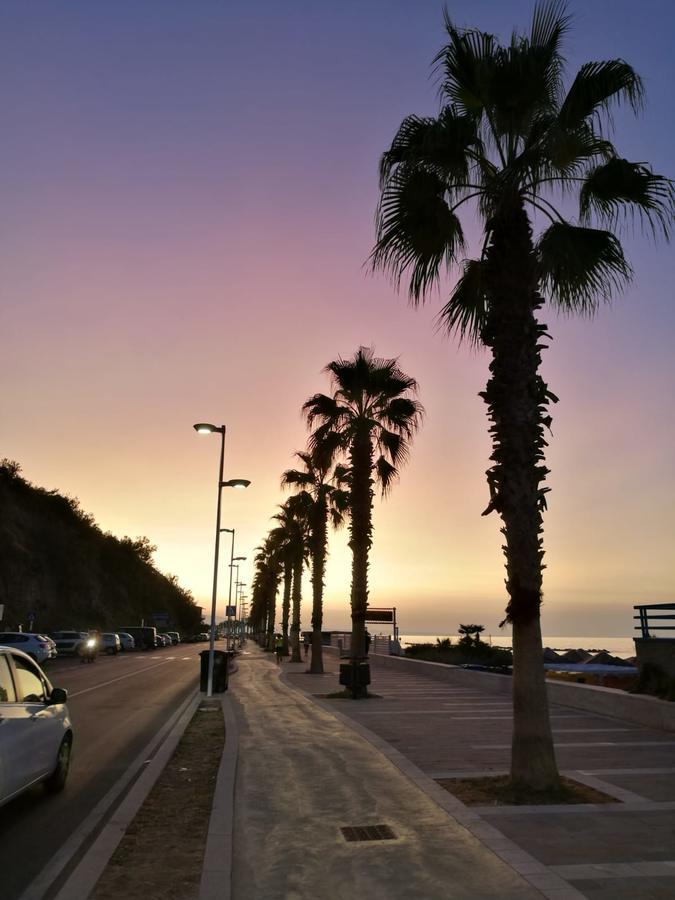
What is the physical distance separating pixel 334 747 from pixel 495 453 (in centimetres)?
570

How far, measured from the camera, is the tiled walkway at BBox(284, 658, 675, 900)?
232 inches

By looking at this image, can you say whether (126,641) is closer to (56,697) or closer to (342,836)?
(56,697)

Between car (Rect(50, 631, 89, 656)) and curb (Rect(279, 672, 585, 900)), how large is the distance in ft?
129

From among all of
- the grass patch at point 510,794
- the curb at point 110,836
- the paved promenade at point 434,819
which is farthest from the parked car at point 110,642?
the grass patch at point 510,794

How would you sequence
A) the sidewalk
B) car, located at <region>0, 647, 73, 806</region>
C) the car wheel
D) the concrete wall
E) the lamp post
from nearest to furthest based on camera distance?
the sidewalk
car, located at <region>0, 647, 73, 806</region>
the car wheel
the concrete wall
the lamp post

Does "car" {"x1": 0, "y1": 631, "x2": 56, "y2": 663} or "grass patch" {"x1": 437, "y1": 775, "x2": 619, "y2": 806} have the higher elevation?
"car" {"x1": 0, "y1": 631, "x2": 56, "y2": 663}

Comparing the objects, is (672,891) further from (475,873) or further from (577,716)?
(577,716)

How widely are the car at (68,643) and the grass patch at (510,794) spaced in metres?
41.3

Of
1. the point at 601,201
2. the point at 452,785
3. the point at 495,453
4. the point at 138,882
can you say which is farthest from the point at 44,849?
the point at 601,201

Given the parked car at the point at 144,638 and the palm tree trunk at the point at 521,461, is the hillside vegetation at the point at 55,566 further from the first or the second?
the palm tree trunk at the point at 521,461

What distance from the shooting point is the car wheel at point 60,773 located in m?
8.77

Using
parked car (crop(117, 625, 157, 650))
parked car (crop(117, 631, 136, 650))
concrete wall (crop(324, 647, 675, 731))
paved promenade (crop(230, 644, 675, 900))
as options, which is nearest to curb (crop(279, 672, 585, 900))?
paved promenade (crop(230, 644, 675, 900))

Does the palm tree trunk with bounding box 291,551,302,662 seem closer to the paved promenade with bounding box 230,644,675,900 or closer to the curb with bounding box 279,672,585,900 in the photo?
the paved promenade with bounding box 230,644,675,900

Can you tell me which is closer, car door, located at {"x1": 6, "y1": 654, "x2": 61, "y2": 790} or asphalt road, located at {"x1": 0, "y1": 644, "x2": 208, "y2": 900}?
asphalt road, located at {"x1": 0, "y1": 644, "x2": 208, "y2": 900}
